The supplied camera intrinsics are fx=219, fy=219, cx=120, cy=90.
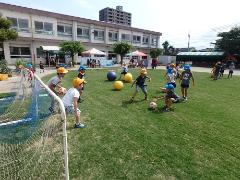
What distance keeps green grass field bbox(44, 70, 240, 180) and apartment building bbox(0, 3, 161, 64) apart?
29920mm

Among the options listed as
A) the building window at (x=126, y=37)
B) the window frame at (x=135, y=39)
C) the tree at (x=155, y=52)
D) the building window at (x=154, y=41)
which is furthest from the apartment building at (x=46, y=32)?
Result: the building window at (x=154, y=41)

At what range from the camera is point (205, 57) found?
4847 cm

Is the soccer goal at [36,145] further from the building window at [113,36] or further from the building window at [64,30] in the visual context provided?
the building window at [113,36]

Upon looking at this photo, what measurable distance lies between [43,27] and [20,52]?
6080 mm

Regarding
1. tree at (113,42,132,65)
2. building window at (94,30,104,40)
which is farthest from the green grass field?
building window at (94,30,104,40)

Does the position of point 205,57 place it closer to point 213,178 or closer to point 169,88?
point 169,88

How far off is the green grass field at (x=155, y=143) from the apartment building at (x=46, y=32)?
98.2ft

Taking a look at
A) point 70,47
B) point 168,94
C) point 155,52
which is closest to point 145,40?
point 155,52

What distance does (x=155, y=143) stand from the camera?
570 cm

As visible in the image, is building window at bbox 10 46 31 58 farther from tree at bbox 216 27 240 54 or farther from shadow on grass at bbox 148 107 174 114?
tree at bbox 216 27 240 54

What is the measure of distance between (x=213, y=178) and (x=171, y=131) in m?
2.36

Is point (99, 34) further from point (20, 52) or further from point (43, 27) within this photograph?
point (20, 52)

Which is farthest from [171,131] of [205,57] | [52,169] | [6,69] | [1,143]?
[205,57]

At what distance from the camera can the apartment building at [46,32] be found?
111 ft
